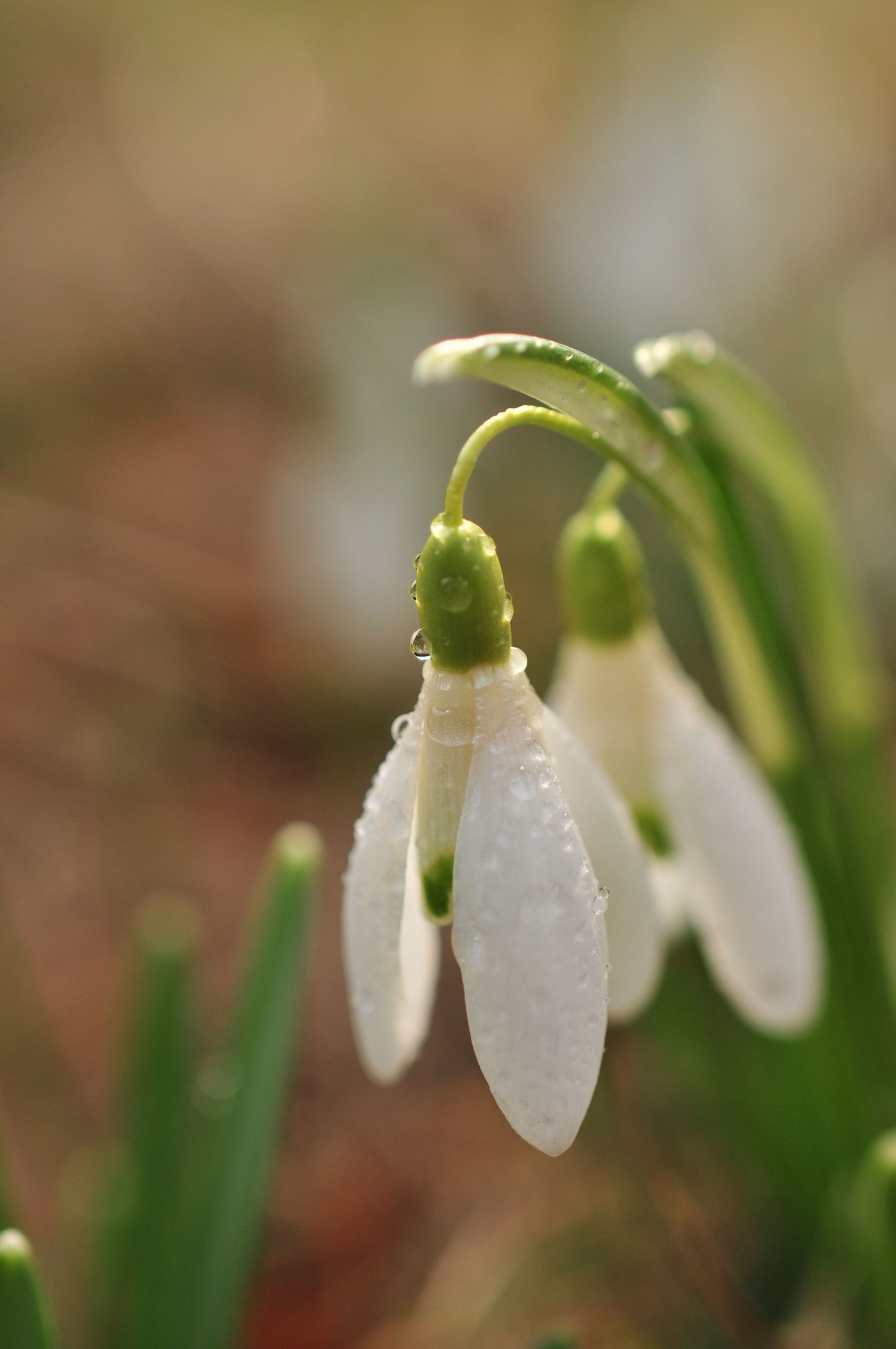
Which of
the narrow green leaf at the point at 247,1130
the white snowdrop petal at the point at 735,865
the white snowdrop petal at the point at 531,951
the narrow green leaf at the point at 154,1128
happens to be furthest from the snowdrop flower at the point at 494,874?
the narrow green leaf at the point at 154,1128

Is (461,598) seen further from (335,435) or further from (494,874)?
(335,435)

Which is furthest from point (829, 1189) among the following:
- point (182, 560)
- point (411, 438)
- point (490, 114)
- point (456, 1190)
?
point (490, 114)

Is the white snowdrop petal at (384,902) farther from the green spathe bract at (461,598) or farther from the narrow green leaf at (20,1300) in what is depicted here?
the narrow green leaf at (20,1300)

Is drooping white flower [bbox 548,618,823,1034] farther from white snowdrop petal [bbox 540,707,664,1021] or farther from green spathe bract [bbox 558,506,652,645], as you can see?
white snowdrop petal [bbox 540,707,664,1021]

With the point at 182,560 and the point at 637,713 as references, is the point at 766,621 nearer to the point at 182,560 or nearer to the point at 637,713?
the point at 637,713

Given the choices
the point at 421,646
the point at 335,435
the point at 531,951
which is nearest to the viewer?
the point at 531,951

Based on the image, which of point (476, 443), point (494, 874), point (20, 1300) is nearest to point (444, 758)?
point (494, 874)

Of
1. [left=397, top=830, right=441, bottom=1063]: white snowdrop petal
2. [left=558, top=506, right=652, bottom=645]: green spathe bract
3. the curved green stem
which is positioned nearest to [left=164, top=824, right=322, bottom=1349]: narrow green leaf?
[left=397, top=830, right=441, bottom=1063]: white snowdrop petal
